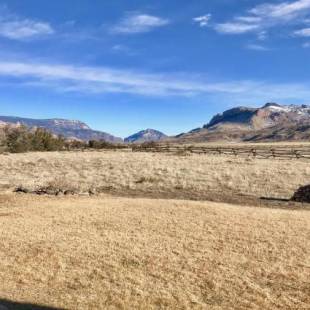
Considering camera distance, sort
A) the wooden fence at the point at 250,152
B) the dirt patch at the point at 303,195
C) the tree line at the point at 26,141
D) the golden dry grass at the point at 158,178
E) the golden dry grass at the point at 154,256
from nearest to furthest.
→ the golden dry grass at the point at 154,256
the dirt patch at the point at 303,195
the golden dry grass at the point at 158,178
the wooden fence at the point at 250,152
the tree line at the point at 26,141

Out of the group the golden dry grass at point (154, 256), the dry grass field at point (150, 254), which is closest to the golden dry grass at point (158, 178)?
the dry grass field at point (150, 254)

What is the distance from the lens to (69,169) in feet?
156

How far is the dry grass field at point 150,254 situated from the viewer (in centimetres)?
1371

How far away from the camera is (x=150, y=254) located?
17.0m

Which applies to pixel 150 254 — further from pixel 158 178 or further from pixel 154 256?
pixel 158 178

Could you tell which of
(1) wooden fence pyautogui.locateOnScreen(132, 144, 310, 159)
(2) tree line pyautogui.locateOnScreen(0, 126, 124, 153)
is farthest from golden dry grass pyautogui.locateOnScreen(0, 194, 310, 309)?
(2) tree line pyautogui.locateOnScreen(0, 126, 124, 153)

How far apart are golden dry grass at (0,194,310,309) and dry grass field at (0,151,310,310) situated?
4 cm

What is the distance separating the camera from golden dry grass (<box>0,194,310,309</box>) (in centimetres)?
1371

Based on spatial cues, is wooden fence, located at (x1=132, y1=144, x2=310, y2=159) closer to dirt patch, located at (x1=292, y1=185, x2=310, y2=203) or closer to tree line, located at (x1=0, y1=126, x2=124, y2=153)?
tree line, located at (x1=0, y1=126, x2=124, y2=153)

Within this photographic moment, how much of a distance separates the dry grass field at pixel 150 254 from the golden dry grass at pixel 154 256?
0.04 metres

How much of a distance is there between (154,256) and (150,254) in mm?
234

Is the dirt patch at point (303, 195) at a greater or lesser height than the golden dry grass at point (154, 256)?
greater

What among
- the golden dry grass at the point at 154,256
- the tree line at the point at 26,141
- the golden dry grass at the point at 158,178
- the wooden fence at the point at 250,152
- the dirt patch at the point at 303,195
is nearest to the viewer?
the golden dry grass at the point at 154,256

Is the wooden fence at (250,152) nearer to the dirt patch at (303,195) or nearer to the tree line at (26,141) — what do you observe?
the tree line at (26,141)
